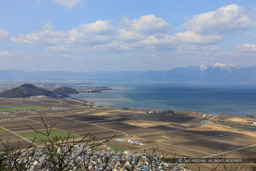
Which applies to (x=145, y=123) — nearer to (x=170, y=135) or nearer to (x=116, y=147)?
(x=170, y=135)

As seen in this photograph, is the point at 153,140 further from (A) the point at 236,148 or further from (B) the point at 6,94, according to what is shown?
(B) the point at 6,94

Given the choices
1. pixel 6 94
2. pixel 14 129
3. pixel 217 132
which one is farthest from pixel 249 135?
pixel 6 94

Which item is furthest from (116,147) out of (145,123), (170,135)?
(145,123)

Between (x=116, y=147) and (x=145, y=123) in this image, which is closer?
(x=116, y=147)

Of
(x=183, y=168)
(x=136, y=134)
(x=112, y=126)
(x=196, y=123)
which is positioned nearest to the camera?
(x=183, y=168)

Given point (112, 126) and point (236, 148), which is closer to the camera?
point (236, 148)

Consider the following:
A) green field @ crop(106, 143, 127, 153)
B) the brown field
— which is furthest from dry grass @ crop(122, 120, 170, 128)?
green field @ crop(106, 143, 127, 153)

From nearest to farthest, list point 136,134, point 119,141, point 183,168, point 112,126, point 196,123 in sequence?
1. point 183,168
2. point 119,141
3. point 136,134
4. point 112,126
5. point 196,123

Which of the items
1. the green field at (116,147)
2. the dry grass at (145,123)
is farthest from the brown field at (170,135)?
the green field at (116,147)

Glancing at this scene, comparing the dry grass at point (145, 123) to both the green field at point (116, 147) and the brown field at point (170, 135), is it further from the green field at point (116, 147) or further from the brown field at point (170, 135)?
the green field at point (116, 147)
